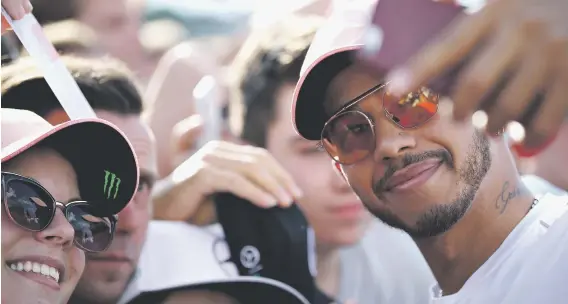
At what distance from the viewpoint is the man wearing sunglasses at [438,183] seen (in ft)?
4.72

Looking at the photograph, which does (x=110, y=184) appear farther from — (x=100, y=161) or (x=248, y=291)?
Result: (x=248, y=291)

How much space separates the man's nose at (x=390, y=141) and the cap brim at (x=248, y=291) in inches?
17.1

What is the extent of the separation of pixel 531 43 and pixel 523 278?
70 centimetres

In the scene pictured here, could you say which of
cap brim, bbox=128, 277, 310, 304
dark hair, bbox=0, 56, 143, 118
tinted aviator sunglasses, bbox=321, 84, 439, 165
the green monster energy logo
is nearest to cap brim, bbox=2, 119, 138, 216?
the green monster energy logo

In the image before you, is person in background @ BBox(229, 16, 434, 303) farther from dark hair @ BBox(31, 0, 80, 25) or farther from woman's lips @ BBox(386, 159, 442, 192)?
dark hair @ BBox(31, 0, 80, 25)

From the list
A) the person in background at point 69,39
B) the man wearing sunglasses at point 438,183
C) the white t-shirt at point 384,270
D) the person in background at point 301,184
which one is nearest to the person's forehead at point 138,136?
the person in background at point 301,184

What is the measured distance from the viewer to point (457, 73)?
817mm

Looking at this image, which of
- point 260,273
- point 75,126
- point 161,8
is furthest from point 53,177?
point 161,8

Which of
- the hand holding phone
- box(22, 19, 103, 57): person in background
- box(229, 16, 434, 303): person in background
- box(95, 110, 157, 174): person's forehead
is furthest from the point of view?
box(22, 19, 103, 57): person in background

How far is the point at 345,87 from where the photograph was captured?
155cm

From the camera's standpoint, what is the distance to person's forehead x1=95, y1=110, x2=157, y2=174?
184cm

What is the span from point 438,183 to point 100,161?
686mm

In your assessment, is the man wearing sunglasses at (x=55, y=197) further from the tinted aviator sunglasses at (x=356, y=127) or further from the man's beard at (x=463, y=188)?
the man's beard at (x=463, y=188)

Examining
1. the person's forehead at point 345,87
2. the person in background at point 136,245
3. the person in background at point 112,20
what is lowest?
the person in background at point 112,20
